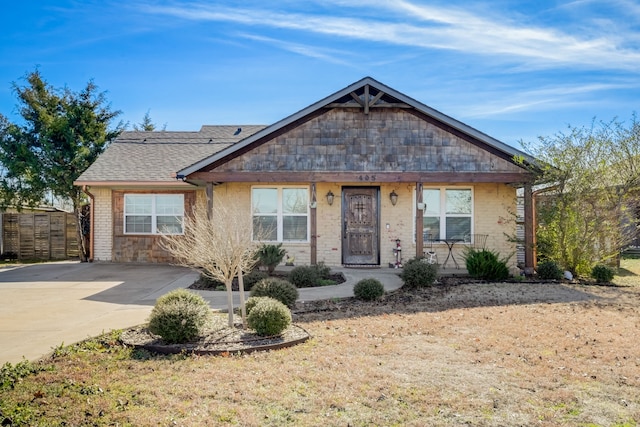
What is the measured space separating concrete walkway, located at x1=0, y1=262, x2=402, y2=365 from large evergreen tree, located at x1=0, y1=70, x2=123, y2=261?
4.83 meters

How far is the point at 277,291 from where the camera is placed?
8531 millimetres

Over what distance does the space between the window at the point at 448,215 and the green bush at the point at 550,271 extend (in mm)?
2567

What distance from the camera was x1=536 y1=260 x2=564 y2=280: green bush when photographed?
1214 centimetres

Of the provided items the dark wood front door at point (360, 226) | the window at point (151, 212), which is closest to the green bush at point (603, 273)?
the dark wood front door at point (360, 226)

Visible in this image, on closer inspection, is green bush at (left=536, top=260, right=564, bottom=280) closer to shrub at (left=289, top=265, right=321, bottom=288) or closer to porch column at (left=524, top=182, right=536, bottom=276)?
porch column at (left=524, top=182, right=536, bottom=276)

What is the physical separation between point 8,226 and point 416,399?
19.2m

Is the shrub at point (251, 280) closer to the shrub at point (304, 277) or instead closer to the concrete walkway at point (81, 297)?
the concrete walkway at point (81, 297)

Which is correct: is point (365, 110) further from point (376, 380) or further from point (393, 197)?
point (376, 380)

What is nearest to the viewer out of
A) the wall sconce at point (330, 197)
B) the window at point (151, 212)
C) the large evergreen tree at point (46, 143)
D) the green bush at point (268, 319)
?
the green bush at point (268, 319)

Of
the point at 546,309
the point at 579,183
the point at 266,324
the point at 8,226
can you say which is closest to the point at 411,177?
the point at 579,183

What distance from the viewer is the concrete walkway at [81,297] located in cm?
680

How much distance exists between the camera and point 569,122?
40.1 feet

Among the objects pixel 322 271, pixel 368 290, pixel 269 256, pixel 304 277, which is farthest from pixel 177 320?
A: pixel 322 271

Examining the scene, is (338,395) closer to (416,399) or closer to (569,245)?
(416,399)
